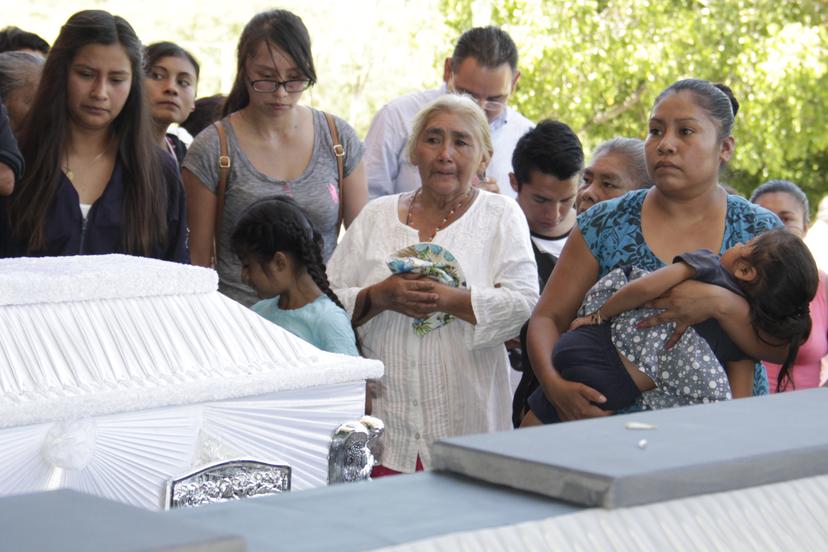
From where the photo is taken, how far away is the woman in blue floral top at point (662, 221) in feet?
11.5

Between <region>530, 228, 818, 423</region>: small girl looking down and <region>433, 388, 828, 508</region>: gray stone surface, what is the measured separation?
1708 mm

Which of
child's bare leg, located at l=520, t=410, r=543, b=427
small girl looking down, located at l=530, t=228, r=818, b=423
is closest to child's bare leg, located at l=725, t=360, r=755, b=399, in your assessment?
small girl looking down, located at l=530, t=228, r=818, b=423

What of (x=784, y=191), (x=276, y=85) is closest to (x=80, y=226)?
(x=276, y=85)

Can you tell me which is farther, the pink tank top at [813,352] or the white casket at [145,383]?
the pink tank top at [813,352]

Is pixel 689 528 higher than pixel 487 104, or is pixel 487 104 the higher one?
pixel 487 104

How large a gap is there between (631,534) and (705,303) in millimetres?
2094

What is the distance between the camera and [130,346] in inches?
97.0

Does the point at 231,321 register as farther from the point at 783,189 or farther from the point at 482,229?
the point at 783,189

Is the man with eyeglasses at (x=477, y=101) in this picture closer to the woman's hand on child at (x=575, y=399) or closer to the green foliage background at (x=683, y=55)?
the woman's hand on child at (x=575, y=399)

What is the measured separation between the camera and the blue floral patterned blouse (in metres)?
3.54

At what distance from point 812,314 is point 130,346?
9.59 ft

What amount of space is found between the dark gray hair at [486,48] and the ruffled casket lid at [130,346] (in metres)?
2.68

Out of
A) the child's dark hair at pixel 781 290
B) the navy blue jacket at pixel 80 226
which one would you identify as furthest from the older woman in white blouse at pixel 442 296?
the child's dark hair at pixel 781 290

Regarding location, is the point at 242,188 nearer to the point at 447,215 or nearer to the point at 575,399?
the point at 447,215
